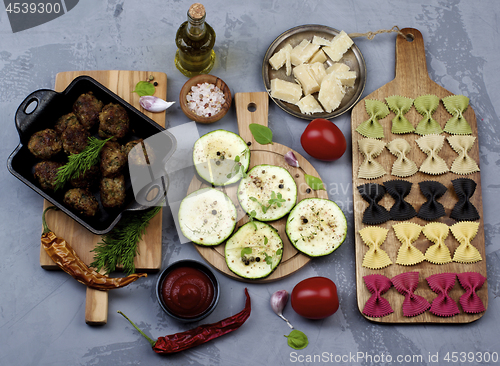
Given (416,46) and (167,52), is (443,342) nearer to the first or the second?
(416,46)

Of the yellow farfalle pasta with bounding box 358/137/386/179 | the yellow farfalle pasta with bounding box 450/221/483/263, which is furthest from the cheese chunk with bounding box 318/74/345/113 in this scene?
the yellow farfalle pasta with bounding box 450/221/483/263

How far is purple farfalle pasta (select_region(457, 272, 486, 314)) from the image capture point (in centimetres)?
276

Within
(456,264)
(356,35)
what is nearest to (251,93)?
(356,35)

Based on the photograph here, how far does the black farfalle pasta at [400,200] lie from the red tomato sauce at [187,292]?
1295 mm

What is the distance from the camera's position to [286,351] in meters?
2.79

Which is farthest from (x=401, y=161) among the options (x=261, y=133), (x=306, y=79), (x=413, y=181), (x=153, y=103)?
(x=153, y=103)

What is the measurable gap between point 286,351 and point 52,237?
5.36ft

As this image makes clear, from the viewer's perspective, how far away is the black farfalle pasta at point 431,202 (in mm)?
2840

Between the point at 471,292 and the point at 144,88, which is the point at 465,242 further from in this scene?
the point at 144,88

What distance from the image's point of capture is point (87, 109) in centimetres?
263

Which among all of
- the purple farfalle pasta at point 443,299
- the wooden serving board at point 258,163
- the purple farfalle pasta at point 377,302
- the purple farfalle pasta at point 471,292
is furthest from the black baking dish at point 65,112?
the purple farfalle pasta at point 471,292

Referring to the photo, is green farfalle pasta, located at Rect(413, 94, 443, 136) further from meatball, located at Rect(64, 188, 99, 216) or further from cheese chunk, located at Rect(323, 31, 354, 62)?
meatball, located at Rect(64, 188, 99, 216)

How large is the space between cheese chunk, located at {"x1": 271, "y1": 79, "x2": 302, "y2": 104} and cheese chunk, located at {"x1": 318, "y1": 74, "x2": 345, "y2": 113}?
157 millimetres

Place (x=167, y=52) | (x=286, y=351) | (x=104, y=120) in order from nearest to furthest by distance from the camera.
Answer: (x=104, y=120) < (x=286, y=351) < (x=167, y=52)
